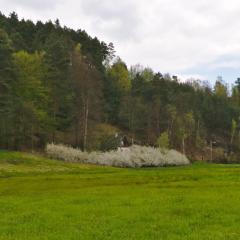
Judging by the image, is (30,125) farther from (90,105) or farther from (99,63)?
(99,63)

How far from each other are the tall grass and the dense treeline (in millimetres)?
3926

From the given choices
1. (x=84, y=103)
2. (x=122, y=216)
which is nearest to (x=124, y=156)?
(x=84, y=103)

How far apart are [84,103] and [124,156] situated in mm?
14715

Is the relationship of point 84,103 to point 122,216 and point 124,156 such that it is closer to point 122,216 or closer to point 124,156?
point 124,156

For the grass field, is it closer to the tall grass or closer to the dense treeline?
the tall grass

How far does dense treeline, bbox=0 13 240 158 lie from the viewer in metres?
100

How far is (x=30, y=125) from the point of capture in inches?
3787

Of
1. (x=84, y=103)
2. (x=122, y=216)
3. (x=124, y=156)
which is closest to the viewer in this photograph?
(x=122, y=216)

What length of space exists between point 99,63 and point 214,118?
46861mm

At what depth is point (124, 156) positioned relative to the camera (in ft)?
345

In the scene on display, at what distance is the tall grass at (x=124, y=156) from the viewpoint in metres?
97.2

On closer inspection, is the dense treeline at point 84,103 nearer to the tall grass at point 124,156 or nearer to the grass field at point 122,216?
the tall grass at point 124,156

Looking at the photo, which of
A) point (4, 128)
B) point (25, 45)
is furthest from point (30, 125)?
point (25, 45)

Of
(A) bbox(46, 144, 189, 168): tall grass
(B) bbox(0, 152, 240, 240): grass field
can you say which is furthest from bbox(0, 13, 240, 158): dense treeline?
(B) bbox(0, 152, 240, 240): grass field
